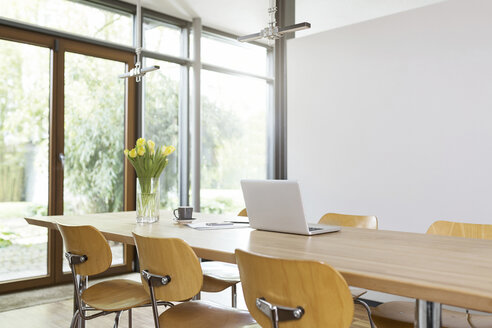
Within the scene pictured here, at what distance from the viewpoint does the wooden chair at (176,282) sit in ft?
5.66

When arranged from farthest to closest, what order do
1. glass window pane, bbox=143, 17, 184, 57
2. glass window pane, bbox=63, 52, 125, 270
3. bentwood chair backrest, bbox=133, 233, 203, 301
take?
glass window pane, bbox=143, 17, 184, 57 → glass window pane, bbox=63, 52, 125, 270 → bentwood chair backrest, bbox=133, 233, 203, 301

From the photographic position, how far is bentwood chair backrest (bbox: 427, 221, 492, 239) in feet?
7.57

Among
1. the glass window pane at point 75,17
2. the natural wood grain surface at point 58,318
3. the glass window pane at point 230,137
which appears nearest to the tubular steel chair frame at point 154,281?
the natural wood grain surface at point 58,318

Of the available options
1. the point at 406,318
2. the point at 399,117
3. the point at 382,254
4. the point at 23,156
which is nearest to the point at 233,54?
the point at 23,156

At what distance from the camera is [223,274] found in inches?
105

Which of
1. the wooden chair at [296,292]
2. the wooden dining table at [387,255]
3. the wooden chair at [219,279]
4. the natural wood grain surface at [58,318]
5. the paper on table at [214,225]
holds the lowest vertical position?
the natural wood grain surface at [58,318]

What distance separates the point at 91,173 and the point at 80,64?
3.50 ft

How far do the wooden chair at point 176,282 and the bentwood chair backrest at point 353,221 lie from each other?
0.98 m

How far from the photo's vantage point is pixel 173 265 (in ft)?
5.80

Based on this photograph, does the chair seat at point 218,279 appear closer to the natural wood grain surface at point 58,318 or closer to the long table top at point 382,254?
the long table top at point 382,254

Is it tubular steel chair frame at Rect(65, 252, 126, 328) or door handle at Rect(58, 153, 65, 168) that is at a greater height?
door handle at Rect(58, 153, 65, 168)

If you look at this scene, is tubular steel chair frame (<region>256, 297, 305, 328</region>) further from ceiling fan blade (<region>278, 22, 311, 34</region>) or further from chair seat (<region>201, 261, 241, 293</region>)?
ceiling fan blade (<region>278, 22, 311, 34</region>)

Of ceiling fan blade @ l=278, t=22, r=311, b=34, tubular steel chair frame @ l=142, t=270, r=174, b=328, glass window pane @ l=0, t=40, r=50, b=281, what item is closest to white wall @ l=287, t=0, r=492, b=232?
ceiling fan blade @ l=278, t=22, r=311, b=34

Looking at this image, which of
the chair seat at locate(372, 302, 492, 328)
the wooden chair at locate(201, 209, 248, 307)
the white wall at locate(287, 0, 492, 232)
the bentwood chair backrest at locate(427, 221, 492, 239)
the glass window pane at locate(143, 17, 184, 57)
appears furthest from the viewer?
the glass window pane at locate(143, 17, 184, 57)
